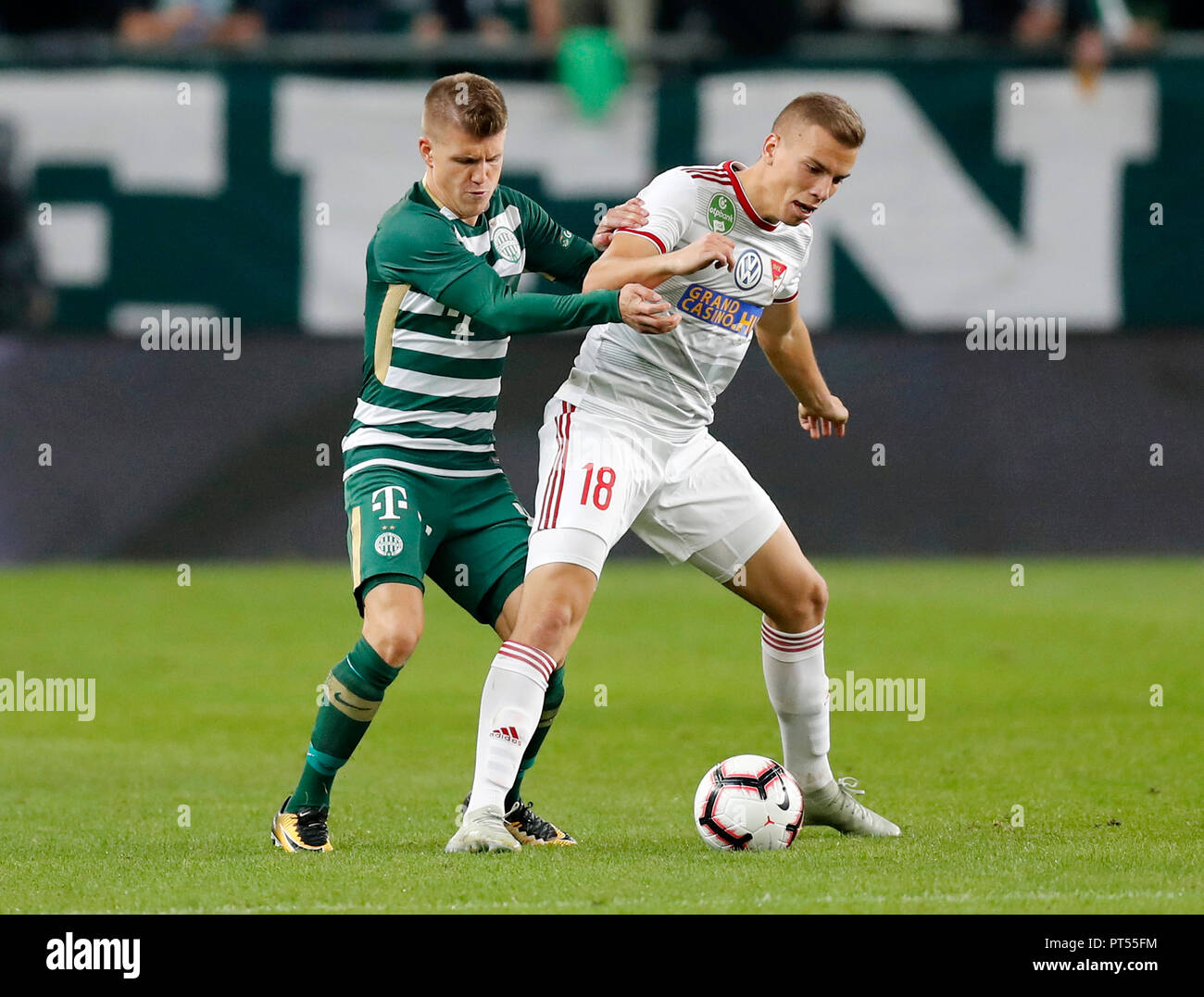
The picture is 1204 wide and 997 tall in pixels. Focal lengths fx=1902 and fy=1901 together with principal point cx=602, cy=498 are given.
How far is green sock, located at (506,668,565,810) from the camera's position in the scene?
19.5ft

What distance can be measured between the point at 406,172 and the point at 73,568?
384cm

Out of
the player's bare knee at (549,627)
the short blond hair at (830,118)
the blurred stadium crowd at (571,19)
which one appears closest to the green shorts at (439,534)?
the player's bare knee at (549,627)

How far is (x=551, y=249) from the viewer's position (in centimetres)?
629

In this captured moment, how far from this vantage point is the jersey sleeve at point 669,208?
5703 mm

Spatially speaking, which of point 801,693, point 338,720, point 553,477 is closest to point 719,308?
point 553,477

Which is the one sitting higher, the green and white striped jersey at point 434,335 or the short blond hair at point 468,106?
the short blond hair at point 468,106

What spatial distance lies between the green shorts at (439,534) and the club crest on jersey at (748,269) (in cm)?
101

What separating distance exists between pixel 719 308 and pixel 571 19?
9780 mm

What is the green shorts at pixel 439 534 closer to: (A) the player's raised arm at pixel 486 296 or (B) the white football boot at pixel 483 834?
(A) the player's raised arm at pixel 486 296

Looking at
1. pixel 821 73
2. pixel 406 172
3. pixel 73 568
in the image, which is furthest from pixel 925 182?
pixel 73 568

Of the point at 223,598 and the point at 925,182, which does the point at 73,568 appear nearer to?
the point at 223,598

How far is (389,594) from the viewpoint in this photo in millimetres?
5707

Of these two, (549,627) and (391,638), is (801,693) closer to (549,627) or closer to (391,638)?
(549,627)

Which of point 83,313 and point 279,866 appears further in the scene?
point 83,313
